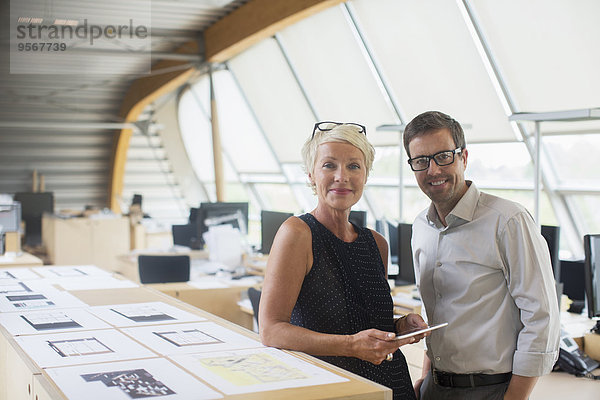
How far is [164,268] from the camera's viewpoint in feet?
21.3

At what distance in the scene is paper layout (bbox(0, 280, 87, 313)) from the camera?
3102mm

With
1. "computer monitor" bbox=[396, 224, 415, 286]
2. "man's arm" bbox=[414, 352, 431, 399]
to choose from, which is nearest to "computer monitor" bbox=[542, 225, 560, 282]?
"computer monitor" bbox=[396, 224, 415, 286]

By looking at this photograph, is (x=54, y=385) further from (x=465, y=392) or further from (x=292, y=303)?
(x=465, y=392)

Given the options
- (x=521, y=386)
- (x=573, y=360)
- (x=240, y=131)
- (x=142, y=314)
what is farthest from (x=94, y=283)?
(x=240, y=131)

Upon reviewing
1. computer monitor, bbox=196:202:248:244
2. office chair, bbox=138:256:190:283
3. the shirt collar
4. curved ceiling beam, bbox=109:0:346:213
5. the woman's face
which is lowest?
office chair, bbox=138:256:190:283

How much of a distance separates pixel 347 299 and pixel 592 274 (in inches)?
86.2

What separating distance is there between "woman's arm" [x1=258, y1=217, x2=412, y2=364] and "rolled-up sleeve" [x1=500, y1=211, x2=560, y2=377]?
38 cm

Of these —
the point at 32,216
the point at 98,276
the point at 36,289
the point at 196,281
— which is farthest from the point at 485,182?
the point at 32,216

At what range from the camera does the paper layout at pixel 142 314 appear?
279cm

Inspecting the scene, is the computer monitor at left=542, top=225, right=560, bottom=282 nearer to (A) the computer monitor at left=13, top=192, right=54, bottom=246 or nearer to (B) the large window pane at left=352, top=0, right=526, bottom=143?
(B) the large window pane at left=352, top=0, right=526, bottom=143

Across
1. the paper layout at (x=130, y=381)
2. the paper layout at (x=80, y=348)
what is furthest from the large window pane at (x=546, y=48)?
the paper layout at (x=130, y=381)

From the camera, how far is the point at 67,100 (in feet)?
53.6

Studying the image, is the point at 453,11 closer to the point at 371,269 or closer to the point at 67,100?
the point at 371,269

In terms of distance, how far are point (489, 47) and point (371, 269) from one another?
19.4 ft
